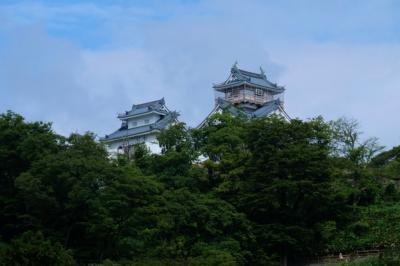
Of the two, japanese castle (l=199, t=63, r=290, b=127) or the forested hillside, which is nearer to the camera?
the forested hillside

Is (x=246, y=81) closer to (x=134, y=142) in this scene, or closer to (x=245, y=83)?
(x=245, y=83)

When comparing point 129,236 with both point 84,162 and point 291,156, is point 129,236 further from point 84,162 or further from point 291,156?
point 291,156

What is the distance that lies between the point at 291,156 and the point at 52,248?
12.3 m

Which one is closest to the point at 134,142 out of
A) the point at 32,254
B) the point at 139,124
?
the point at 139,124

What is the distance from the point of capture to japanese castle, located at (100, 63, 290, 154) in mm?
54531

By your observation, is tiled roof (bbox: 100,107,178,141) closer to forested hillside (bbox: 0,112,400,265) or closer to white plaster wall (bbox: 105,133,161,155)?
white plaster wall (bbox: 105,133,161,155)

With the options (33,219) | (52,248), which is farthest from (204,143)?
(52,248)

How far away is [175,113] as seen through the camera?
54219 mm

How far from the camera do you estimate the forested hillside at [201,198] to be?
102ft

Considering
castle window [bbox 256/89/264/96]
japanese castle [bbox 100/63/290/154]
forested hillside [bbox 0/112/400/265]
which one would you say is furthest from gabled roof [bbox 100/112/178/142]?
forested hillside [bbox 0/112/400/265]

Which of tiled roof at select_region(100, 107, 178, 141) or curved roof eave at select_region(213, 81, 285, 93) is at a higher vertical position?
curved roof eave at select_region(213, 81, 285, 93)

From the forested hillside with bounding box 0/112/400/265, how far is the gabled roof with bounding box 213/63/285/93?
18255mm

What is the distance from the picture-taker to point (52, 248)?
976 inches

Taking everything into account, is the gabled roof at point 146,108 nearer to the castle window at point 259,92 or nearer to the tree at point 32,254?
the castle window at point 259,92
